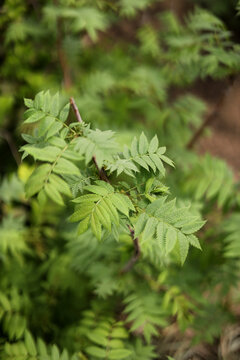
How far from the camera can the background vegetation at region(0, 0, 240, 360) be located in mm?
1667

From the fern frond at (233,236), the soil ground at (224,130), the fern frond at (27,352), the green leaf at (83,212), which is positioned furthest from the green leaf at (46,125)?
the soil ground at (224,130)

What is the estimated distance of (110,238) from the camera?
1.46 meters

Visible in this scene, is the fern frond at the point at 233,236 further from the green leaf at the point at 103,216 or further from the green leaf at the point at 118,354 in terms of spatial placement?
the green leaf at the point at 103,216

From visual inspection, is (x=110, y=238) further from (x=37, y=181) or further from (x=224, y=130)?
(x=224, y=130)

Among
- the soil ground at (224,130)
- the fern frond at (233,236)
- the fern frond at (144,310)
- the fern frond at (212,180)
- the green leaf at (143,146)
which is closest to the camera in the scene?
the green leaf at (143,146)

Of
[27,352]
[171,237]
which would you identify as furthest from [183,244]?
[27,352]

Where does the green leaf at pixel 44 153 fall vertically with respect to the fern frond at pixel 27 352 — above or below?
above

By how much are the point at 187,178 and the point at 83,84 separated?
4.05 feet

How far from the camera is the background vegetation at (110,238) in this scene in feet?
5.47

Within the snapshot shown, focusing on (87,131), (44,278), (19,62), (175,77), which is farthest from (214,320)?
(19,62)

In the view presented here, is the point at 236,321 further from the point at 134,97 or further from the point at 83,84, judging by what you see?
the point at 83,84

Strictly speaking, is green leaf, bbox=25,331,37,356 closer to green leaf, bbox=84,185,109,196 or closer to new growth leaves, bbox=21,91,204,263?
new growth leaves, bbox=21,91,204,263

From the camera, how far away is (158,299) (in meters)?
→ 1.77

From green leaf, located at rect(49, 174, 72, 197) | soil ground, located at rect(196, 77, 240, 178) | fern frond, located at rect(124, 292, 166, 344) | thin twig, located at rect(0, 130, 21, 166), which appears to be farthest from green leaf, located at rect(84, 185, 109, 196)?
soil ground, located at rect(196, 77, 240, 178)
